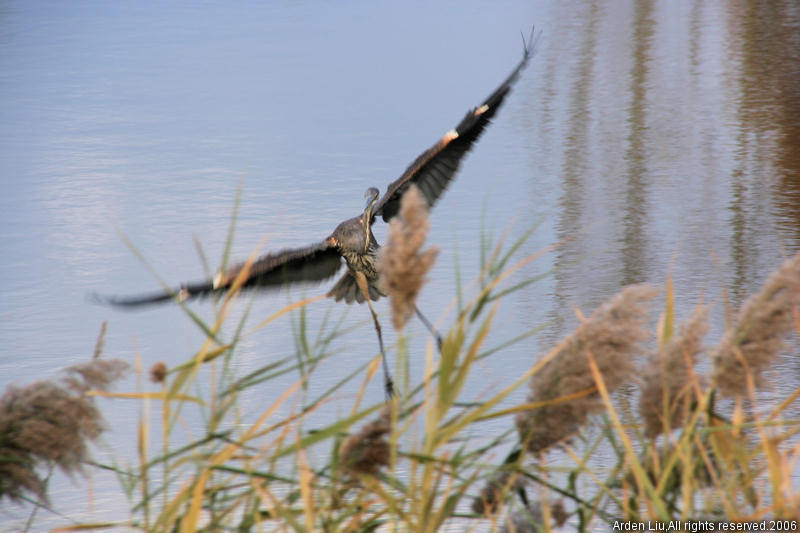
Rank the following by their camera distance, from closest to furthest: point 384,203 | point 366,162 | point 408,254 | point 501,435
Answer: point 408,254
point 501,435
point 384,203
point 366,162

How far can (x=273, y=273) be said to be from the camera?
291cm

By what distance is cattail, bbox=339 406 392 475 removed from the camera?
1332 millimetres

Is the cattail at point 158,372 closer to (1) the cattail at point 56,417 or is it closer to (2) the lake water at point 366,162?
(1) the cattail at point 56,417

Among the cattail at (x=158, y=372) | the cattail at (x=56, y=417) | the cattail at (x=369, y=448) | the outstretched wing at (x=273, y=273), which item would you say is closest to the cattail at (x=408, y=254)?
the cattail at (x=369, y=448)

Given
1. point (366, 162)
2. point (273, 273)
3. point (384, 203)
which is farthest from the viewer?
point (366, 162)

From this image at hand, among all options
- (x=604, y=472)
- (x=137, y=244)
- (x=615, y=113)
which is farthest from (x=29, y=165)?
(x=604, y=472)

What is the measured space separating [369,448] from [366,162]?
3570mm

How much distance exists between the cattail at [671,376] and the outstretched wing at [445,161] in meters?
1.83

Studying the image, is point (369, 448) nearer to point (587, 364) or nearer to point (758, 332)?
point (587, 364)

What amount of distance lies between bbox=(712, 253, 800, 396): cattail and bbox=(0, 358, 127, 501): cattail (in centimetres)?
79

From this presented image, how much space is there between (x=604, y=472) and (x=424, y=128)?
3417 millimetres

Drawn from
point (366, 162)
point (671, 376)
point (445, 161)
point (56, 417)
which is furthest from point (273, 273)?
point (366, 162)

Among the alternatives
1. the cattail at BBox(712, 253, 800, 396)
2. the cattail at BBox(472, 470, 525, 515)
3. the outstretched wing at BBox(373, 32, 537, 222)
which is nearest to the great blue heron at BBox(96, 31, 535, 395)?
the outstretched wing at BBox(373, 32, 537, 222)

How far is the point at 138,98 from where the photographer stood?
6.45 meters
